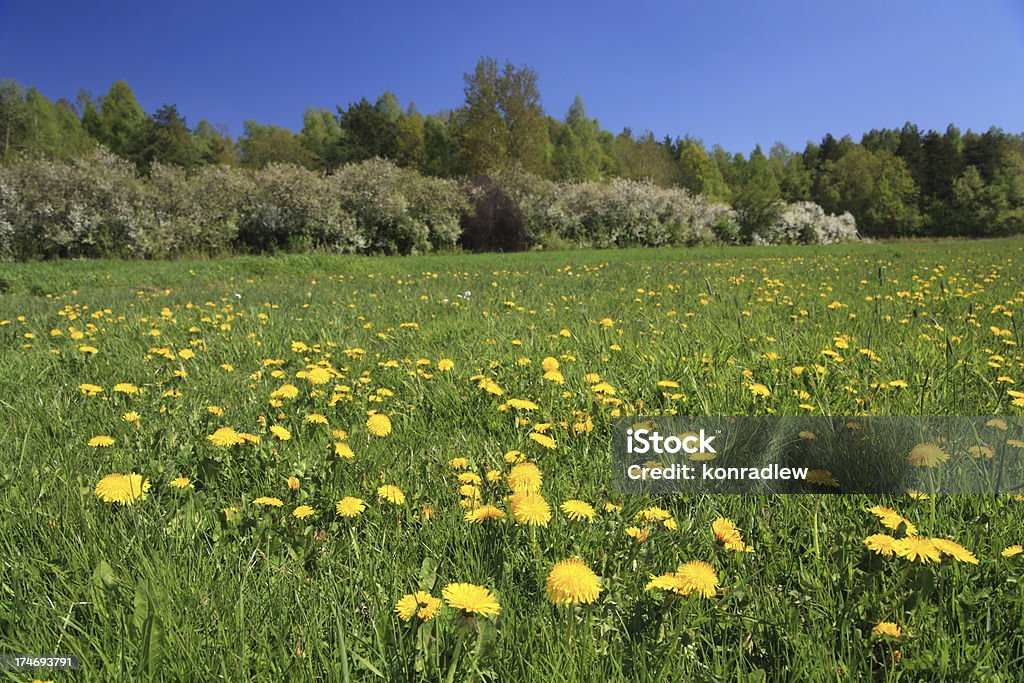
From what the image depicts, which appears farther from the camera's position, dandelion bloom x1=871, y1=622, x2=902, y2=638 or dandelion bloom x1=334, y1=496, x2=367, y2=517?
dandelion bloom x1=334, y1=496, x2=367, y2=517

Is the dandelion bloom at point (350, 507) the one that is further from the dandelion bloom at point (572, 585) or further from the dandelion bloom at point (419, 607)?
the dandelion bloom at point (572, 585)

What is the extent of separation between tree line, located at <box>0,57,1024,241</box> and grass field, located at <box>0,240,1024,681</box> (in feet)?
105

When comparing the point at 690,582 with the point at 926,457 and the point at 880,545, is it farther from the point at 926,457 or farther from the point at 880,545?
the point at 926,457

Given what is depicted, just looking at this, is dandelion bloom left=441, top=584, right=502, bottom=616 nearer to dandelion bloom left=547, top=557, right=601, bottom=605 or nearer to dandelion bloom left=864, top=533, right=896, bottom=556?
dandelion bloom left=547, top=557, right=601, bottom=605

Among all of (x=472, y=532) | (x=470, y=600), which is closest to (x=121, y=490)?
(x=472, y=532)

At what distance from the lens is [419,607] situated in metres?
0.94

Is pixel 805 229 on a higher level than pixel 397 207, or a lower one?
lower

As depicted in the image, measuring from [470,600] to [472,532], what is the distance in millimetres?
430

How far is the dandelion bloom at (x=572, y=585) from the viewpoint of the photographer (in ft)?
3.10

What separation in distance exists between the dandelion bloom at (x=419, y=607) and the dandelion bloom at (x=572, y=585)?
21 cm

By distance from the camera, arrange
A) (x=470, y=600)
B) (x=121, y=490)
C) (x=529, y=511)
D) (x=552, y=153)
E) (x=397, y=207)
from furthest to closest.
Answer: (x=552, y=153) → (x=397, y=207) → (x=121, y=490) → (x=529, y=511) → (x=470, y=600)

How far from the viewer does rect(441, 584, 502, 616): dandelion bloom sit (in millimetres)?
902

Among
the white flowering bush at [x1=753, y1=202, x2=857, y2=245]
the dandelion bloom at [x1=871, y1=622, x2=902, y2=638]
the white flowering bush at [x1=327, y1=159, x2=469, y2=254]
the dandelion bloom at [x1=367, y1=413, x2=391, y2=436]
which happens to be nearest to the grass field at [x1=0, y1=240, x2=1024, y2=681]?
the dandelion bloom at [x1=871, y1=622, x2=902, y2=638]

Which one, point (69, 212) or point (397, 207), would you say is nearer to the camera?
point (69, 212)
